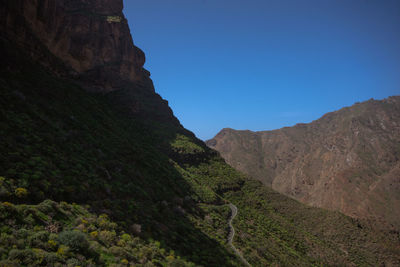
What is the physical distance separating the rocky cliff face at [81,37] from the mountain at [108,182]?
0.79 feet

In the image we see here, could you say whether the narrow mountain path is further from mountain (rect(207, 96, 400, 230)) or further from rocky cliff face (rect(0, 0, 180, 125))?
mountain (rect(207, 96, 400, 230))

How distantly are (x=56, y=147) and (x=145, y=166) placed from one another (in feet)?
39.8

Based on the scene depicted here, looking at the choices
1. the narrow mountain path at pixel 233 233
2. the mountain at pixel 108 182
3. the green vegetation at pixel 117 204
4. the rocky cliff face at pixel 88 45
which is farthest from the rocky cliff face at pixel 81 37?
the narrow mountain path at pixel 233 233

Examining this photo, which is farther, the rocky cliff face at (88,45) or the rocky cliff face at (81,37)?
the rocky cliff face at (88,45)

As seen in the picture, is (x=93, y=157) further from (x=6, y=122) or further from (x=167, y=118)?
(x=167, y=118)

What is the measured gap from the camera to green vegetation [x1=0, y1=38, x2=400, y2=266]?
937cm

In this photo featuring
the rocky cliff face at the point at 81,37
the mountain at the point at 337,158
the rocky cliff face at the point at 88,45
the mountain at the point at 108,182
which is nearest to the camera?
the mountain at the point at 108,182

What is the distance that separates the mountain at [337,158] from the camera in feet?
283

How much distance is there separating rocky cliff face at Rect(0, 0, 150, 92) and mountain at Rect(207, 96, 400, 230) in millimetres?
79696

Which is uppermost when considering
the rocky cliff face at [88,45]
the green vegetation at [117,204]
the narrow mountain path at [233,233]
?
the rocky cliff face at [88,45]

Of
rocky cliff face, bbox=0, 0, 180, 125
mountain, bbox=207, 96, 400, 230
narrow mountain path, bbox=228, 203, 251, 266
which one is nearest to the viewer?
narrow mountain path, bbox=228, 203, 251, 266

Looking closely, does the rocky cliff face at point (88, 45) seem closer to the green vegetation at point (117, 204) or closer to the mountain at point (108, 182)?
the mountain at point (108, 182)

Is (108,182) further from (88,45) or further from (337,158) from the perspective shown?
(337,158)

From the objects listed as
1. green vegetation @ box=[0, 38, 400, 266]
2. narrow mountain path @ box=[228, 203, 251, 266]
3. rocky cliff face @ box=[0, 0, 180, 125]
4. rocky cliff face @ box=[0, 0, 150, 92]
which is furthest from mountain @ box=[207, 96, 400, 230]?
rocky cliff face @ box=[0, 0, 150, 92]
